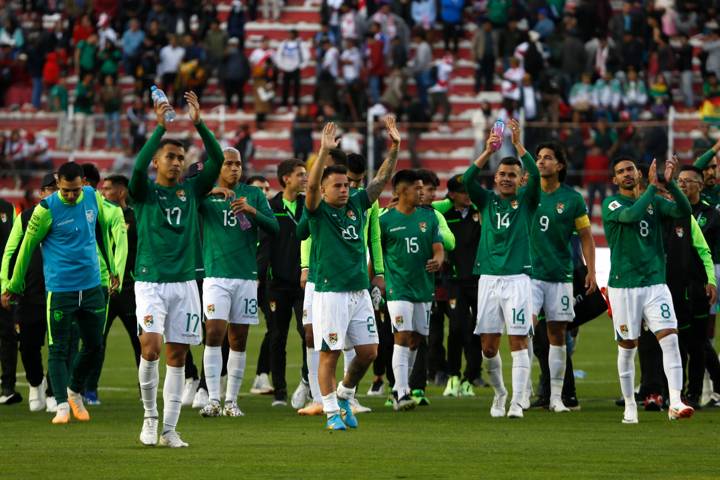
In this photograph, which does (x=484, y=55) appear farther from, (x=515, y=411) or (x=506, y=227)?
(x=515, y=411)

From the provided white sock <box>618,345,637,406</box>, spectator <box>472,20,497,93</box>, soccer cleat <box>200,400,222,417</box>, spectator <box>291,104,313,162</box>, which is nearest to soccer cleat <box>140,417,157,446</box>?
soccer cleat <box>200,400,222,417</box>

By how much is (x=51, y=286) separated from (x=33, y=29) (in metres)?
30.2

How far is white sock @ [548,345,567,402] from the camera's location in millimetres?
15672

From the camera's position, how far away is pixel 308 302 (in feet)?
50.4

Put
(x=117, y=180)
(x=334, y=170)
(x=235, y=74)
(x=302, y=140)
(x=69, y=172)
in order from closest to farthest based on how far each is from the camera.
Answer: (x=334, y=170) < (x=69, y=172) < (x=117, y=180) < (x=302, y=140) < (x=235, y=74)

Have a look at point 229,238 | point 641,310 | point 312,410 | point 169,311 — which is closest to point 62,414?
point 229,238

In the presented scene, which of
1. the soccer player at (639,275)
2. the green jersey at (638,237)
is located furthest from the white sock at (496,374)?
the green jersey at (638,237)

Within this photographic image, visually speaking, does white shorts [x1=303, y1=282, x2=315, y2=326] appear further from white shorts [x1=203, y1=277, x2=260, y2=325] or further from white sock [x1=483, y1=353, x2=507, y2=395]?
white sock [x1=483, y1=353, x2=507, y2=395]

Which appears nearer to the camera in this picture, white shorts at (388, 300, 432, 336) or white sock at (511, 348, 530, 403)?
white sock at (511, 348, 530, 403)

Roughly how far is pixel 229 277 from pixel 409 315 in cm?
195

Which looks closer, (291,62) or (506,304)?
(506,304)

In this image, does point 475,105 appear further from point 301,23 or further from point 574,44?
point 301,23

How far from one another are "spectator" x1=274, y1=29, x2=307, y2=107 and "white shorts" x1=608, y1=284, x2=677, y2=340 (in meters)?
25.3

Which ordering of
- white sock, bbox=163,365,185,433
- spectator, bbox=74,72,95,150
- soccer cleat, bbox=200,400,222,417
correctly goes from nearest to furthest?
white sock, bbox=163,365,185,433 → soccer cleat, bbox=200,400,222,417 → spectator, bbox=74,72,95,150
